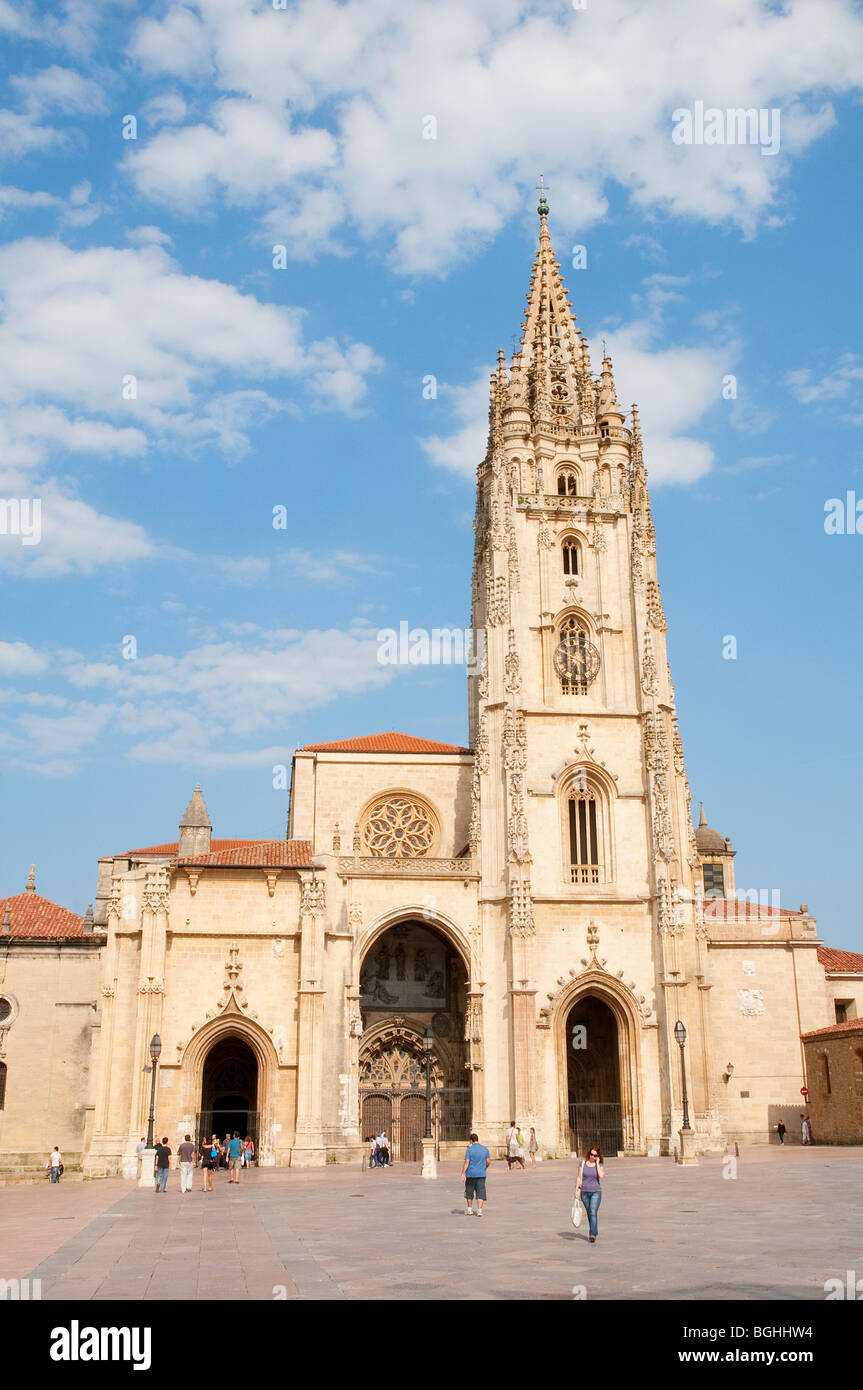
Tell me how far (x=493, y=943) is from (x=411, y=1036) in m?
4.88

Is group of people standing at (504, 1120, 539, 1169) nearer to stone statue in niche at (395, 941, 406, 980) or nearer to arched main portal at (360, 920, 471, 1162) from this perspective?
arched main portal at (360, 920, 471, 1162)

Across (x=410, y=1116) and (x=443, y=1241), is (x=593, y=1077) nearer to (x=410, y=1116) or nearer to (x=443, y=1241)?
(x=410, y=1116)

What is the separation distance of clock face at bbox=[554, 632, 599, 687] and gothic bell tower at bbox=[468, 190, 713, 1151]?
58 mm

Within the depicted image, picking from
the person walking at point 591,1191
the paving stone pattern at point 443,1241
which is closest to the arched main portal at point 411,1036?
the paving stone pattern at point 443,1241

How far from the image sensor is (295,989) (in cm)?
3403

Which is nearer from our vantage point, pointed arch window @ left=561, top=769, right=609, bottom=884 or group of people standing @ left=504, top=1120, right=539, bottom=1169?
group of people standing @ left=504, top=1120, right=539, bottom=1169

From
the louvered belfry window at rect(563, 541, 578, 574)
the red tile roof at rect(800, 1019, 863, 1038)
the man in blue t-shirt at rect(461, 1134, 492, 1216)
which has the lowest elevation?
the man in blue t-shirt at rect(461, 1134, 492, 1216)

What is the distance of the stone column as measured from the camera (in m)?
32.2

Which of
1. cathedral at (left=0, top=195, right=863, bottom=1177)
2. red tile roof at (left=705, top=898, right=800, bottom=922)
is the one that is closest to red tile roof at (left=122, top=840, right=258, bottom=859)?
cathedral at (left=0, top=195, right=863, bottom=1177)

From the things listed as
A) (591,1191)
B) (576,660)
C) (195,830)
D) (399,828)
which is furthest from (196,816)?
(591,1191)

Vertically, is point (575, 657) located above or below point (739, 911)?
above

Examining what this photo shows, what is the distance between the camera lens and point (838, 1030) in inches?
1423
